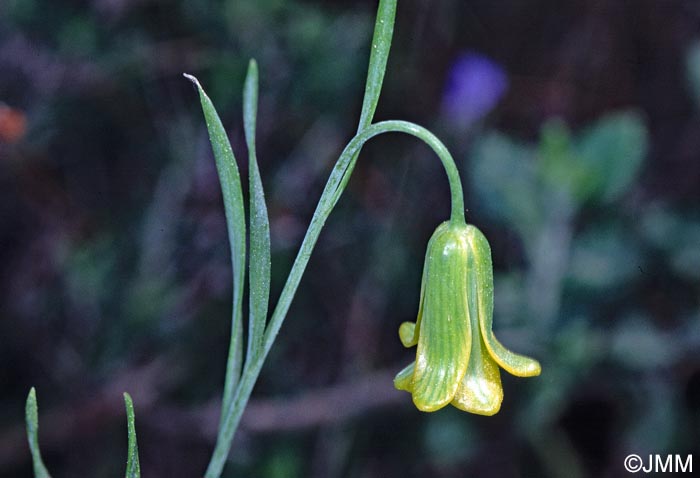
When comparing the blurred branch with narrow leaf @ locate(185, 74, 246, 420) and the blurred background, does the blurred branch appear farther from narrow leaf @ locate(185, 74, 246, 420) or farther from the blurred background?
narrow leaf @ locate(185, 74, 246, 420)

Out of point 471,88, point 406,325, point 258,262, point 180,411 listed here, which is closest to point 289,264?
point 180,411

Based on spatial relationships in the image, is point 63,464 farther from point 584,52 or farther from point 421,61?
point 584,52

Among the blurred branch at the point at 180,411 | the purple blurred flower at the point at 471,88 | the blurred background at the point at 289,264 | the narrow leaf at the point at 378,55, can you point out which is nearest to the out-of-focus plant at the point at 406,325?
the narrow leaf at the point at 378,55

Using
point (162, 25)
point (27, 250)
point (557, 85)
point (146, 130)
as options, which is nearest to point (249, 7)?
point (162, 25)

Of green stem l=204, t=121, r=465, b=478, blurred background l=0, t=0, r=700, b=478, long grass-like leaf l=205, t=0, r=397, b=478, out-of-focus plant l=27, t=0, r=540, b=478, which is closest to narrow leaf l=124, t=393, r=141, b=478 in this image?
out-of-focus plant l=27, t=0, r=540, b=478

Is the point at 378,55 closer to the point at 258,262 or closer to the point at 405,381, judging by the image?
the point at 258,262

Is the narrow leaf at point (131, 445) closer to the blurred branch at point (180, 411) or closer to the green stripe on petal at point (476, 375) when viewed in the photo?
the green stripe on petal at point (476, 375)
